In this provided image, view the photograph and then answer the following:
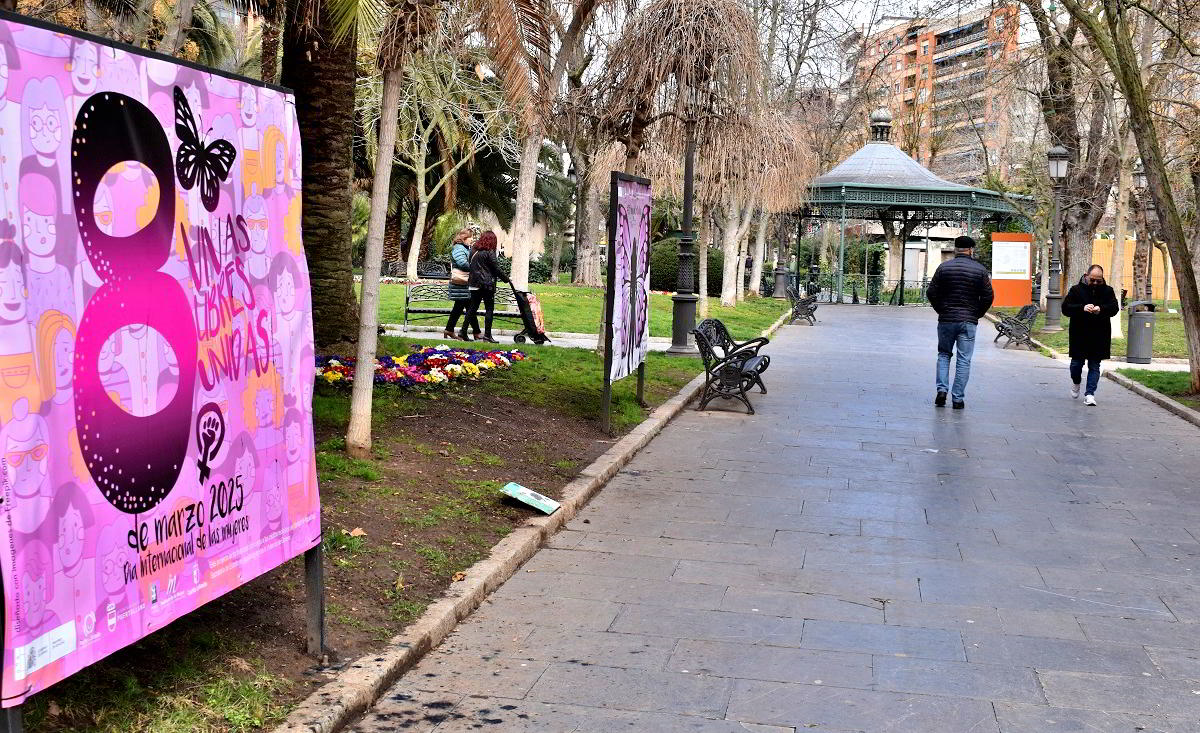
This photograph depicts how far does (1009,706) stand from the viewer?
4.57m

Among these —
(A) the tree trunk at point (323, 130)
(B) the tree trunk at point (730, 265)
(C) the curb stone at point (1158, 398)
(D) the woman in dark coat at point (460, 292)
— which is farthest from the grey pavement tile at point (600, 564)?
(B) the tree trunk at point (730, 265)

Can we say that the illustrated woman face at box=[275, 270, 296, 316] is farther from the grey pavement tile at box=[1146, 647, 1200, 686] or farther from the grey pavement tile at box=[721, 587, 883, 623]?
the grey pavement tile at box=[1146, 647, 1200, 686]

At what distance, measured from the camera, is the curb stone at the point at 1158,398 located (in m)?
13.3

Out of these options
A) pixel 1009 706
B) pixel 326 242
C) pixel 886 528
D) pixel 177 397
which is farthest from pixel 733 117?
pixel 177 397

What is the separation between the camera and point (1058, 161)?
26.1 metres

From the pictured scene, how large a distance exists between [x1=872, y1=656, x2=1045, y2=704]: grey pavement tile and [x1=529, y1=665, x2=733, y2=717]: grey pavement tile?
0.71m

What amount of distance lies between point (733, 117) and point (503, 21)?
551cm

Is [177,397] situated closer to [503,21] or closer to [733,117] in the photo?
[503,21]

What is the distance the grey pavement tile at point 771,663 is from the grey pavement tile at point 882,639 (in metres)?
0.13

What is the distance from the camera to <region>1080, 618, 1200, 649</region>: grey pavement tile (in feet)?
17.8

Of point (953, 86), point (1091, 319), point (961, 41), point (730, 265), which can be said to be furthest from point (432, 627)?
point (961, 41)

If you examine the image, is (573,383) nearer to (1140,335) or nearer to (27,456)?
(27,456)

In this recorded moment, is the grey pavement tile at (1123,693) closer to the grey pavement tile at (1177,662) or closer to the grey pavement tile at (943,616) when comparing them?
the grey pavement tile at (1177,662)

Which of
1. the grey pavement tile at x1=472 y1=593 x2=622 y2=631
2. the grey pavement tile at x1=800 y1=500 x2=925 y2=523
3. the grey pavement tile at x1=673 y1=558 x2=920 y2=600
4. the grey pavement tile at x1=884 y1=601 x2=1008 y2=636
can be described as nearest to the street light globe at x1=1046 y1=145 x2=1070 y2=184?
the grey pavement tile at x1=800 y1=500 x2=925 y2=523
